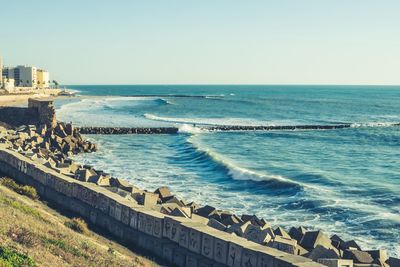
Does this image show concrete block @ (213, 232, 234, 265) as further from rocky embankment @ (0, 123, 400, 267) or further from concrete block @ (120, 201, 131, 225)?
concrete block @ (120, 201, 131, 225)

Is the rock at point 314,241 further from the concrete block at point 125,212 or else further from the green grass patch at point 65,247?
the green grass patch at point 65,247

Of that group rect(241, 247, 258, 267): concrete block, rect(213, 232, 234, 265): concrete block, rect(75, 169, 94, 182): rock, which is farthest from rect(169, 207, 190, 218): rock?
rect(75, 169, 94, 182): rock

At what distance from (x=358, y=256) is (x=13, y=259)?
30.1 feet

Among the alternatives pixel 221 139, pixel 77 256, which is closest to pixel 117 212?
pixel 77 256

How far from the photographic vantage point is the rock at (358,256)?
601 inches

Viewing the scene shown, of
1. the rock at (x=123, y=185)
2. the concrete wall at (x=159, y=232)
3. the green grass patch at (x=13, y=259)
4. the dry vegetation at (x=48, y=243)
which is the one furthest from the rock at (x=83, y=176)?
the green grass patch at (x=13, y=259)

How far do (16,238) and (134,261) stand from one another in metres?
3.11

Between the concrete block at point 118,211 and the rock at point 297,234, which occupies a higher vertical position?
the concrete block at point 118,211

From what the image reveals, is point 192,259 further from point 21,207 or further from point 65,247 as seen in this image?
point 21,207

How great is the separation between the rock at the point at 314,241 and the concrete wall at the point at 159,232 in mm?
3140

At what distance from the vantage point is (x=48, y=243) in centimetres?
1288

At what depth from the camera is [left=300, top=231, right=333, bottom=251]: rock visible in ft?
54.1

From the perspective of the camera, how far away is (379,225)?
23000mm

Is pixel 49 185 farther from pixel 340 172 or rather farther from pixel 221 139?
pixel 221 139
